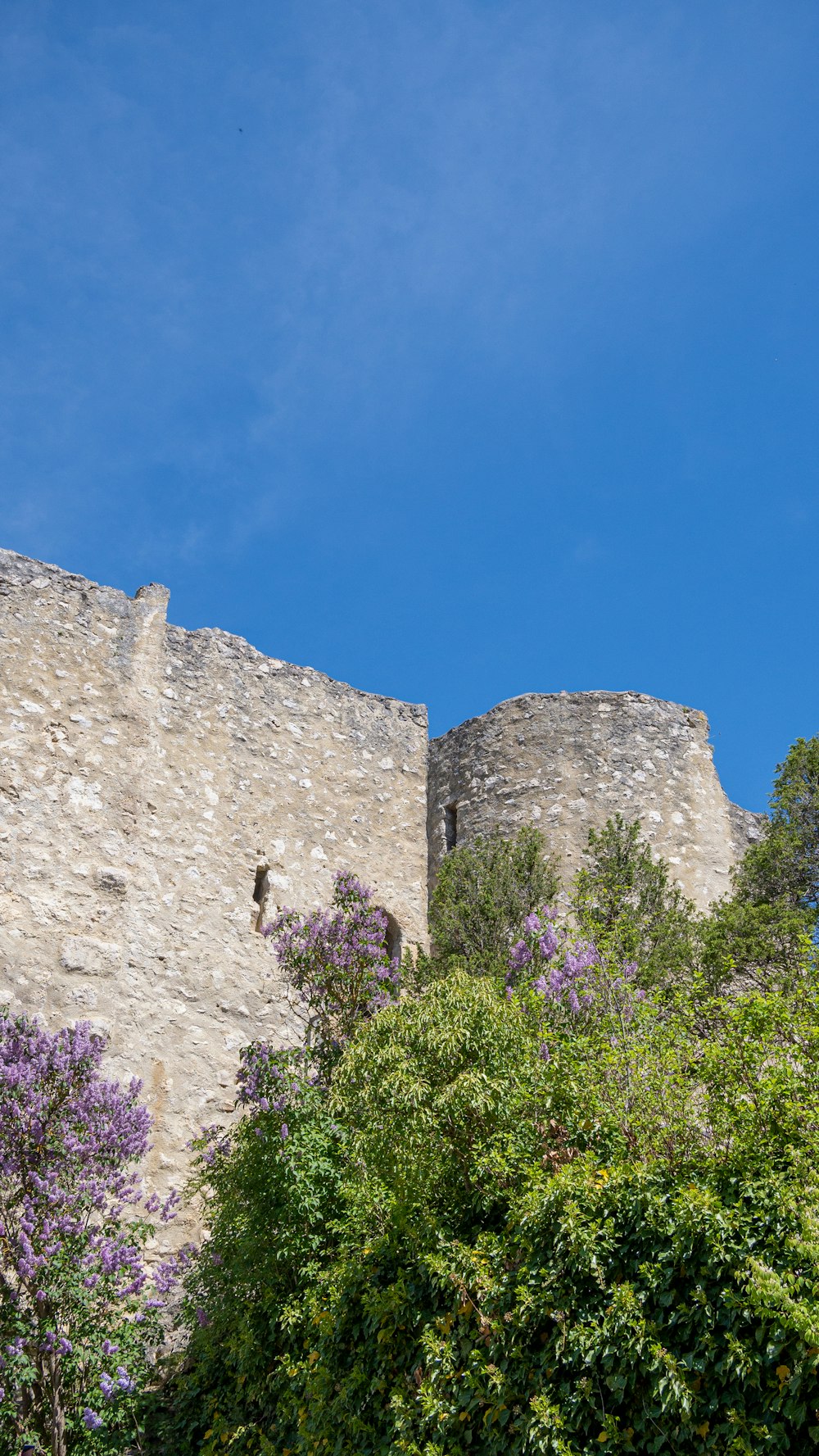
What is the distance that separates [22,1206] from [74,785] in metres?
4.20

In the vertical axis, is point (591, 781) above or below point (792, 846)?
above

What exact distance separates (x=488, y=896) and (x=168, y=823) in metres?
3.11

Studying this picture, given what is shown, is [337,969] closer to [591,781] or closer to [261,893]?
[261,893]

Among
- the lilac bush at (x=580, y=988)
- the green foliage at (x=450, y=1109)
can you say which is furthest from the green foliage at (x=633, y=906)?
the green foliage at (x=450, y=1109)

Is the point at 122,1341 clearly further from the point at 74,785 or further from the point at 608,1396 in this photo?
the point at 74,785

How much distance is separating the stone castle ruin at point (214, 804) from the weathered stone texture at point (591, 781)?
2 cm

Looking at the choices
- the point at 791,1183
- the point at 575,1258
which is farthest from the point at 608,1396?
the point at 791,1183

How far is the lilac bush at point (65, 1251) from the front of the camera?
657 centimetres

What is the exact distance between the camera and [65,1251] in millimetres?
6656

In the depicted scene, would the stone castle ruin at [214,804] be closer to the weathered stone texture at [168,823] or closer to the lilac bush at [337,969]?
the weathered stone texture at [168,823]

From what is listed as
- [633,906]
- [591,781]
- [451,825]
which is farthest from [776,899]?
[451,825]

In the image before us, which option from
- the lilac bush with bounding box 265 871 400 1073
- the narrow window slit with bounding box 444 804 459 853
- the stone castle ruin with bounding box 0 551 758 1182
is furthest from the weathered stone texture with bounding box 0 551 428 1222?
the lilac bush with bounding box 265 871 400 1073

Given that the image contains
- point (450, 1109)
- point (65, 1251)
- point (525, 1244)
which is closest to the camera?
point (525, 1244)

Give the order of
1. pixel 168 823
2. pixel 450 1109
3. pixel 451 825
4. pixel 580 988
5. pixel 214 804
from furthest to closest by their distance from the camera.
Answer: pixel 451 825, pixel 214 804, pixel 168 823, pixel 580 988, pixel 450 1109
